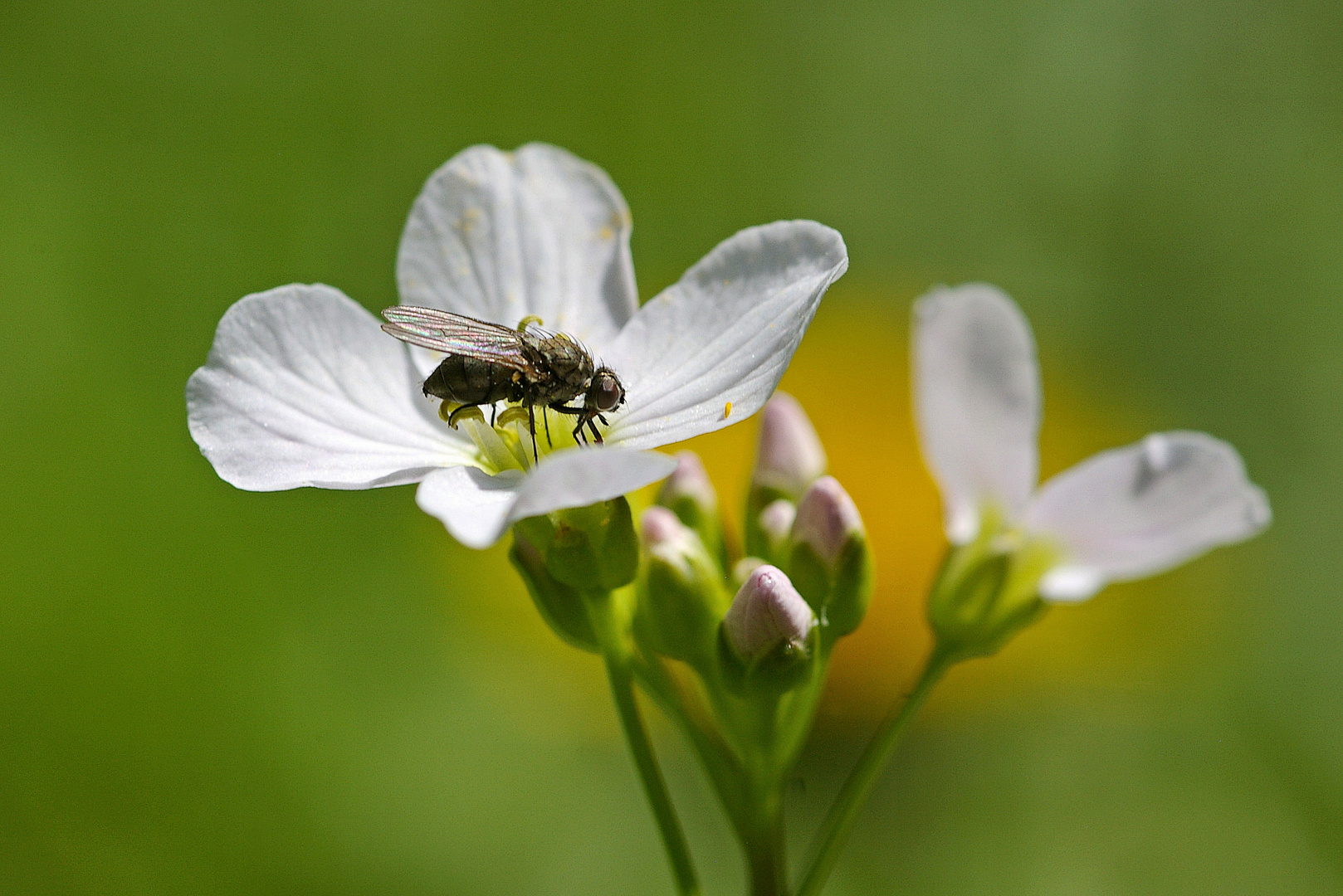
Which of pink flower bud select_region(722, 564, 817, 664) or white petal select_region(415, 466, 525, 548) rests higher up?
Answer: white petal select_region(415, 466, 525, 548)

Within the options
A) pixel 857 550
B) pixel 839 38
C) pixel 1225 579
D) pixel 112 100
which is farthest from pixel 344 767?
pixel 839 38

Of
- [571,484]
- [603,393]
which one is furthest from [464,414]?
[571,484]

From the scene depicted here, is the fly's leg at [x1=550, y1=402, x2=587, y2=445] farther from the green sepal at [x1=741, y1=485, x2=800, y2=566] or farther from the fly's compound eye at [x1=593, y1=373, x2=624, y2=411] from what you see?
the green sepal at [x1=741, y1=485, x2=800, y2=566]

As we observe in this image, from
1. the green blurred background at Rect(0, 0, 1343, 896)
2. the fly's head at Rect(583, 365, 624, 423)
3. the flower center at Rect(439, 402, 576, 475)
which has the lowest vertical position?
the green blurred background at Rect(0, 0, 1343, 896)

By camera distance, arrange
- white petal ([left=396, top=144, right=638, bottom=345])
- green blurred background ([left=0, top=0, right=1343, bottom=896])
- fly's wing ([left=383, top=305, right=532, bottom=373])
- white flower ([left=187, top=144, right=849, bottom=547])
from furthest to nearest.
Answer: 1. green blurred background ([left=0, top=0, right=1343, bottom=896])
2. white petal ([left=396, top=144, right=638, bottom=345])
3. fly's wing ([left=383, top=305, right=532, bottom=373])
4. white flower ([left=187, top=144, right=849, bottom=547])

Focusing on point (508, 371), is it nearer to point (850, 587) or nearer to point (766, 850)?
point (850, 587)

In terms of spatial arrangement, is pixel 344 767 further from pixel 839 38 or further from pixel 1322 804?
pixel 839 38

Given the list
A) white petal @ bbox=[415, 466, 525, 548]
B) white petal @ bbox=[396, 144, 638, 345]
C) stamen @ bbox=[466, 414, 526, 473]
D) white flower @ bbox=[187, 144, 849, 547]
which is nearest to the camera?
white petal @ bbox=[415, 466, 525, 548]

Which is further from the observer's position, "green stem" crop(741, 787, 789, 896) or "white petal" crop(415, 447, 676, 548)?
"green stem" crop(741, 787, 789, 896)

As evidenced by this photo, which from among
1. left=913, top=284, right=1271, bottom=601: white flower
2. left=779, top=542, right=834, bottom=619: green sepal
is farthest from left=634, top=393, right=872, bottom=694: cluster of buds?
left=913, top=284, right=1271, bottom=601: white flower
